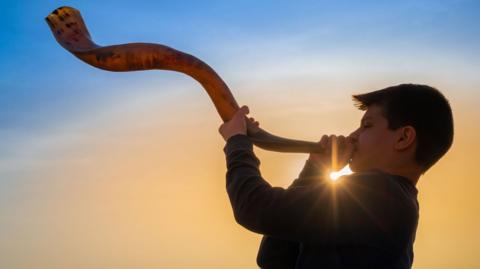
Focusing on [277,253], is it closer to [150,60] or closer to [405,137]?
[405,137]

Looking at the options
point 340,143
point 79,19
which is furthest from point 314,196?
point 79,19

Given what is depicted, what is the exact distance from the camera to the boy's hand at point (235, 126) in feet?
10.4

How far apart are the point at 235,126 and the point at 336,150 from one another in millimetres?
668

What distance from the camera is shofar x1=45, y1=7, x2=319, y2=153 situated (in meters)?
3.11

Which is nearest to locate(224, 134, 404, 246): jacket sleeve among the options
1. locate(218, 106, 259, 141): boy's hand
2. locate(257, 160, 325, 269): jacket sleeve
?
locate(218, 106, 259, 141): boy's hand

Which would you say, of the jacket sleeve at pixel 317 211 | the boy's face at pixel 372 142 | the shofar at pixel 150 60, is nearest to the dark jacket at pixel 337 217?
the jacket sleeve at pixel 317 211

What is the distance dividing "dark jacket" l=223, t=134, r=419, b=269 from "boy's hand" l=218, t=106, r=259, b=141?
30 cm

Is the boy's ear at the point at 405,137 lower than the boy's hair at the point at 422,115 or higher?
lower

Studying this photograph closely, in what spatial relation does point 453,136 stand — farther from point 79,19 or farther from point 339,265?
point 79,19

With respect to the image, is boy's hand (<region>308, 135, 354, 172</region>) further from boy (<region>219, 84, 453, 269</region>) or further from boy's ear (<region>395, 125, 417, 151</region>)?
boy's ear (<region>395, 125, 417, 151</region>)

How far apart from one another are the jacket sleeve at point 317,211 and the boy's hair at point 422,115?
0.58 metres

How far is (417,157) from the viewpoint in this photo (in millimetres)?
3275

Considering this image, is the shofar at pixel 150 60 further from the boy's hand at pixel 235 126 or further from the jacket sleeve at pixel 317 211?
the jacket sleeve at pixel 317 211

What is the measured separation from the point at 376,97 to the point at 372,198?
34.2 inches
